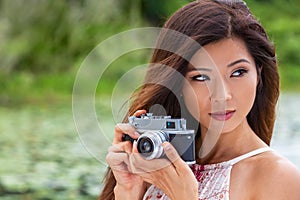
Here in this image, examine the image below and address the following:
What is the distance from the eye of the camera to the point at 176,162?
1148 millimetres

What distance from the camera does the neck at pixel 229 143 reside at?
1276mm

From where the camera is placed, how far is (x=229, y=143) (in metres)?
1.30

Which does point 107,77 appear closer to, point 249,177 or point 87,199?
point 87,199

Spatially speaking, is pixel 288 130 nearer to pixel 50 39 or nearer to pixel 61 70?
pixel 61 70

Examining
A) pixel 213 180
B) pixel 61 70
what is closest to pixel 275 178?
pixel 213 180

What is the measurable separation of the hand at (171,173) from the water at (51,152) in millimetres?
2193

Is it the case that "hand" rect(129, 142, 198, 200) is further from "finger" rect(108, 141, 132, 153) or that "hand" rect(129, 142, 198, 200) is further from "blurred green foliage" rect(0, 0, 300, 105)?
"blurred green foliage" rect(0, 0, 300, 105)

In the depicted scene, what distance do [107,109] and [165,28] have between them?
15.9 feet

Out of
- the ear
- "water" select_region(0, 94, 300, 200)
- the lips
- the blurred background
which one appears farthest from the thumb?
the blurred background

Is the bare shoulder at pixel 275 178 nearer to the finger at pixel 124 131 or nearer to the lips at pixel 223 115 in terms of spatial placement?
the lips at pixel 223 115

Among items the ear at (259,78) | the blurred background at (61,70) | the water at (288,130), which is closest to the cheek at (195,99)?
the ear at (259,78)

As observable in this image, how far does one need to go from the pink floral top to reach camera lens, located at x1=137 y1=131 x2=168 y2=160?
145mm

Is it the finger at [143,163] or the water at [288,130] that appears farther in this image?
the water at [288,130]

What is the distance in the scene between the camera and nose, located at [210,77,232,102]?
46.6 inches
